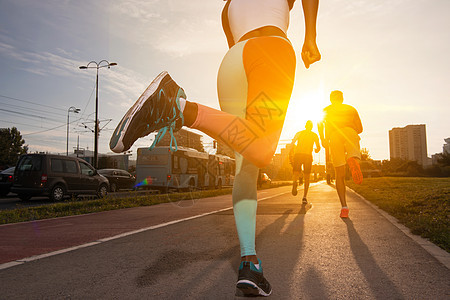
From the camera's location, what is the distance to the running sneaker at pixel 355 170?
15.2 ft

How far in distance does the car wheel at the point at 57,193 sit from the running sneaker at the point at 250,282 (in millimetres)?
14001

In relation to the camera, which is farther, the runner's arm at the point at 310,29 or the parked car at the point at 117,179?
the parked car at the point at 117,179

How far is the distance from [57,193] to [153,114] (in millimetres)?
14033

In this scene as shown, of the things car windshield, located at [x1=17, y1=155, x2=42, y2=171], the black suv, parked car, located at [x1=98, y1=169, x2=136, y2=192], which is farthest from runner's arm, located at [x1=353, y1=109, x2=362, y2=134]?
parked car, located at [x1=98, y1=169, x2=136, y2=192]

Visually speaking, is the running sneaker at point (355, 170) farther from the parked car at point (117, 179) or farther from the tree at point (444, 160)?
the tree at point (444, 160)

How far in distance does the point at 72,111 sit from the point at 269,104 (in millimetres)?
48241

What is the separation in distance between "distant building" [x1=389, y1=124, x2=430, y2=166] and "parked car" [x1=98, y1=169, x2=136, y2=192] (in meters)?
115

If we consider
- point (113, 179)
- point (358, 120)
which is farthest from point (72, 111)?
point (358, 120)

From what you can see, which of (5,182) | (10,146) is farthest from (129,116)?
(10,146)

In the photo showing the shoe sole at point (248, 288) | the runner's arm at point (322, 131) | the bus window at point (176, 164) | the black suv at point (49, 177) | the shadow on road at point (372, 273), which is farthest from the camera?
the bus window at point (176, 164)

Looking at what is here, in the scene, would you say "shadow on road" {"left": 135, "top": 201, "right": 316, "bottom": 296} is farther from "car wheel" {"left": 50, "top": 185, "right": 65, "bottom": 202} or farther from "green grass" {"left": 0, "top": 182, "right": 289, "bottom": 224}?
"car wheel" {"left": 50, "top": 185, "right": 65, "bottom": 202}

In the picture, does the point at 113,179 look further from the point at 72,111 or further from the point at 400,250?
the point at 72,111

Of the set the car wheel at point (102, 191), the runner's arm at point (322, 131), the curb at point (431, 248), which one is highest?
the runner's arm at point (322, 131)

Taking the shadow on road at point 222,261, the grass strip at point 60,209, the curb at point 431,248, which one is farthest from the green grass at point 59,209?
the curb at point 431,248
